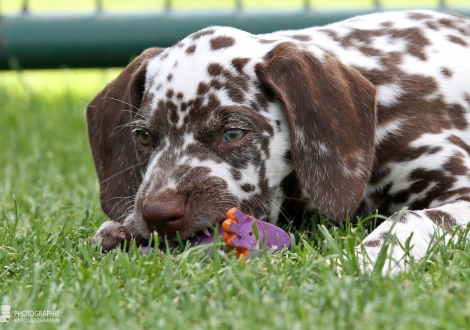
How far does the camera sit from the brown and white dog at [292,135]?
4.04 m

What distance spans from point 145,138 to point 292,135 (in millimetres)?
813

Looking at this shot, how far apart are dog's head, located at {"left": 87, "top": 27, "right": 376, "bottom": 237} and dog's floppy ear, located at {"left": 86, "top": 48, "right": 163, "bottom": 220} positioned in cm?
37

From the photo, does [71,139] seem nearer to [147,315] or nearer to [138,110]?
[138,110]

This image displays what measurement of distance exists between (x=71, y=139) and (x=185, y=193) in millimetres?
4238

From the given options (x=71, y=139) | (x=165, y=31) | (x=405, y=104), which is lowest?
(x=71, y=139)

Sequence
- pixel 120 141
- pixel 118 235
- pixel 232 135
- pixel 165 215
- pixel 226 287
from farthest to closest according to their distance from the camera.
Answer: pixel 120 141 < pixel 118 235 < pixel 232 135 < pixel 165 215 < pixel 226 287

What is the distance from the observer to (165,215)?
381 centimetres

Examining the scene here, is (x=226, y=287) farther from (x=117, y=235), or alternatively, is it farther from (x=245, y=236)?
(x=117, y=235)

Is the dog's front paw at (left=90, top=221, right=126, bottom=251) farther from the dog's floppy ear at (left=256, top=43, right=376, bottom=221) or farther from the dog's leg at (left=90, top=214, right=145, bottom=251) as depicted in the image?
the dog's floppy ear at (left=256, top=43, right=376, bottom=221)

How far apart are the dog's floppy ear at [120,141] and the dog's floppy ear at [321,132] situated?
0.88 meters

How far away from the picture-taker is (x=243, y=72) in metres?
4.29

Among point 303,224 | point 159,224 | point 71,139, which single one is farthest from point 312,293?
point 71,139

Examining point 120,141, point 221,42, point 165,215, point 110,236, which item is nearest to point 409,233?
point 165,215

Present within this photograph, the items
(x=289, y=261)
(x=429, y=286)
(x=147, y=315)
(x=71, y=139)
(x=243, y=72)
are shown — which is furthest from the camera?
(x=71, y=139)
